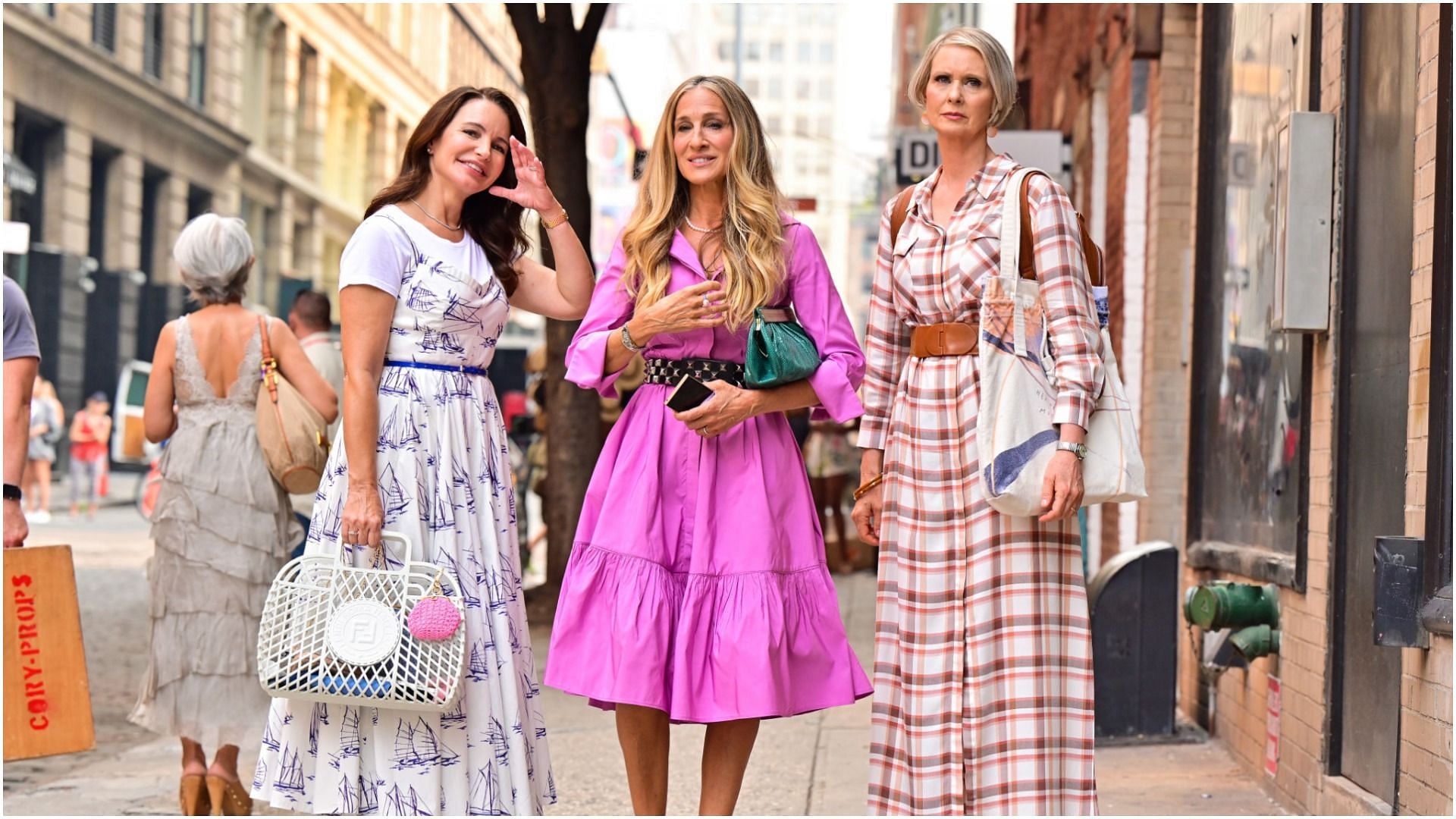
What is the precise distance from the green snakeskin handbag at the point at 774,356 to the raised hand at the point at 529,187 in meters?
0.65

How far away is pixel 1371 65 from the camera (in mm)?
5395

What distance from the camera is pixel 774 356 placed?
435 cm

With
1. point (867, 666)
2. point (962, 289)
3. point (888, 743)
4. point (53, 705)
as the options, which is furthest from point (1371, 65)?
point (867, 666)

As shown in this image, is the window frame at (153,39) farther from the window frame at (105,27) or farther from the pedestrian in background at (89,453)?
the pedestrian in background at (89,453)

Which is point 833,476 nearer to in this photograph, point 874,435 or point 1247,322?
point 1247,322

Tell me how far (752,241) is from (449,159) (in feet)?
2.74

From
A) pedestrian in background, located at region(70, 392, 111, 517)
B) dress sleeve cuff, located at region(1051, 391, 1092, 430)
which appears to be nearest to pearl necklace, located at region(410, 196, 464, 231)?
dress sleeve cuff, located at region(1051, 391, 1092, 430)

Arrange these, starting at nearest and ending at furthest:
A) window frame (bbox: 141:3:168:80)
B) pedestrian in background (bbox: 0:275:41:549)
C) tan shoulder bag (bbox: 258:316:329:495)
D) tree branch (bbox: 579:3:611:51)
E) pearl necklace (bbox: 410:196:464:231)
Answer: pearl necklace (bbox: 410:196:464:231) → pedestrian in background (bbox: 0:275:41:549) → tan shoulder bag (bbox: 258:316:329:495) → tree branch (bbox: 579:3:611:51) → window frame (bbox: 141:3:168:80)

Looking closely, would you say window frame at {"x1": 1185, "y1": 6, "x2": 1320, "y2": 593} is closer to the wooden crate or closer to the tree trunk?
the wooden crate

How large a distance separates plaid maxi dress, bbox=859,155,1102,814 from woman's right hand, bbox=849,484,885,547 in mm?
176

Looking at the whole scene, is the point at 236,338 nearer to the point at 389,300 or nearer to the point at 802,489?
the point at 389,300

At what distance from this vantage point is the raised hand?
15.0 feet

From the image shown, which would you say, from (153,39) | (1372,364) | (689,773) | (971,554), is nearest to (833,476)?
(689,773)

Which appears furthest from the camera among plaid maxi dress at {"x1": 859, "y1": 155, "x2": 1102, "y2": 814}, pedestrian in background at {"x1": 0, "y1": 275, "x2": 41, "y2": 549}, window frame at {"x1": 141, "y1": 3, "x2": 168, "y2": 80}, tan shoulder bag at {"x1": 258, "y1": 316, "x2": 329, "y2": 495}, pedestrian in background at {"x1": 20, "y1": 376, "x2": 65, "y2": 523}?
window frame at {"x1": 141, "y1": 3, "x2": 168, "y2": 80}
